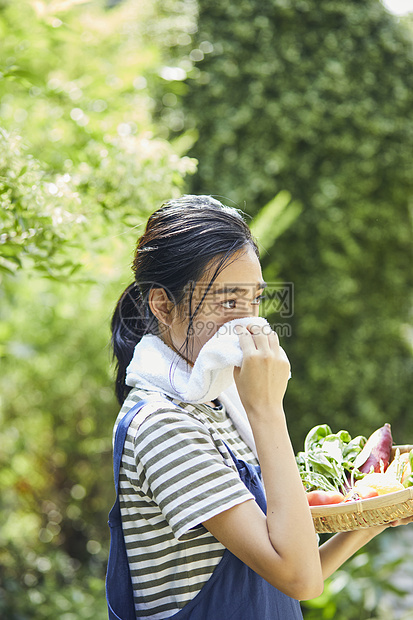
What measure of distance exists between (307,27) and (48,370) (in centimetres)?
379

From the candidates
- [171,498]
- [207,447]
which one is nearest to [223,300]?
[207,447]

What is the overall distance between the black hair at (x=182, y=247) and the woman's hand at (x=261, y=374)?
18cm

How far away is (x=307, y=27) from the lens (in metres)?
5.15

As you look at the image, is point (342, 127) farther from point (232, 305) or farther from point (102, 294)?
point (232, 305)

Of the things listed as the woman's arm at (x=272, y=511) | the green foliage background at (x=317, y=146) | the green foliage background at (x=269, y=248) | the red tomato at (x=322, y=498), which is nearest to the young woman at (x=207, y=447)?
the woman's arm at (x=272, y=511)

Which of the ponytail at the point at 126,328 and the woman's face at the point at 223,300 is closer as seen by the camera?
the woman's face at the point at 223,300

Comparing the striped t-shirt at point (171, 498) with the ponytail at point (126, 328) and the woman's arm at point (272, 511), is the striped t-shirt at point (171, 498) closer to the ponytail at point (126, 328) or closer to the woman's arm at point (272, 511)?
the woman's arm at point (272, 511)

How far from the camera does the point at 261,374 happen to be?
1.11 metres

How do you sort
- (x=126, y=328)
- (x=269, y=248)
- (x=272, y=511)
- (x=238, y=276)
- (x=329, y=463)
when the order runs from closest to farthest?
(x=272, y=511) → (x=238, y=276) → (x=329, y=463) → (x=126, y=328) → (x=269, y=248)

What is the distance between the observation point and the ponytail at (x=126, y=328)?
1.47 m

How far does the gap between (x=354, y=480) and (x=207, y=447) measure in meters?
0.52

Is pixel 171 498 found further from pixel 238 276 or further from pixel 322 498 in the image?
pixel 238 276

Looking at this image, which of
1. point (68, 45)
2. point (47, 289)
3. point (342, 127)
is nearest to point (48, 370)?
point (47, 289)

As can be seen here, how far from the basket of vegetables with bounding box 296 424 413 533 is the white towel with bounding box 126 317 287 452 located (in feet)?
1.10
